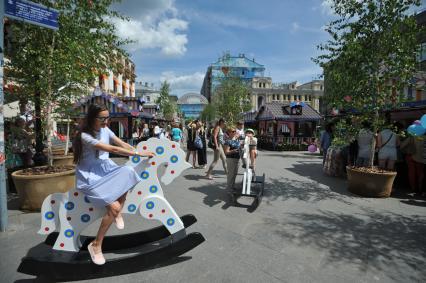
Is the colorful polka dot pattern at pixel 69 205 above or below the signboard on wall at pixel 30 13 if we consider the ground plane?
below

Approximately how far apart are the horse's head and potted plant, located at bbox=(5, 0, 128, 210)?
98.8 inches

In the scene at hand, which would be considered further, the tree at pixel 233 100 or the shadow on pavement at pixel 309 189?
the tree at pixel 233 100

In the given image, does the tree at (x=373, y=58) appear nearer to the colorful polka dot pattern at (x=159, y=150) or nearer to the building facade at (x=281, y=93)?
the colorful polka dot pattern at (x=159, y=150)

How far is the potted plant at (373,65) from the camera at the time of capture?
564 cm

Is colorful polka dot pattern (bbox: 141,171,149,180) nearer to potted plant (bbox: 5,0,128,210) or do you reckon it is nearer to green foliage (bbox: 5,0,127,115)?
potted plant (bbox: 5,0,128,210)

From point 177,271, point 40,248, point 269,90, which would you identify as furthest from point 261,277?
point 269,90

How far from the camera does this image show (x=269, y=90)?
249 ft

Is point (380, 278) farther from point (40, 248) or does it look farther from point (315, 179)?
point (315, 179)

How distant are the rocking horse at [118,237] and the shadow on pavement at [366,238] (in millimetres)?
1689

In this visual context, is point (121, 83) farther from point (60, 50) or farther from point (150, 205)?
point (150, 205)

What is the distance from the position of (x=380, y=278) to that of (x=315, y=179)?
5.26 metres

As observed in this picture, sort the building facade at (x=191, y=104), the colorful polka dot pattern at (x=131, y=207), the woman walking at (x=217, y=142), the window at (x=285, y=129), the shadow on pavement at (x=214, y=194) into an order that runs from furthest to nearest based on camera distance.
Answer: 1. the building facade at (x=191, y=104)
2. the window at (x=285, y=129)
3. the woman walking at (x=217, y=142)
4. the shadow on pavement at (x=214, y=194)
5. the colorful polka dot pattern at (x=131, y=207)

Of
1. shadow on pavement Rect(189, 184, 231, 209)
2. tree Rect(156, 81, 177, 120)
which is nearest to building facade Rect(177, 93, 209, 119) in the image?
tree Rect(156, 81, 177, 120)

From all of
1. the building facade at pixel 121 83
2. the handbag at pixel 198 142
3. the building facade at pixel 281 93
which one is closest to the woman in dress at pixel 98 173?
the handbag at pixel 198 142
